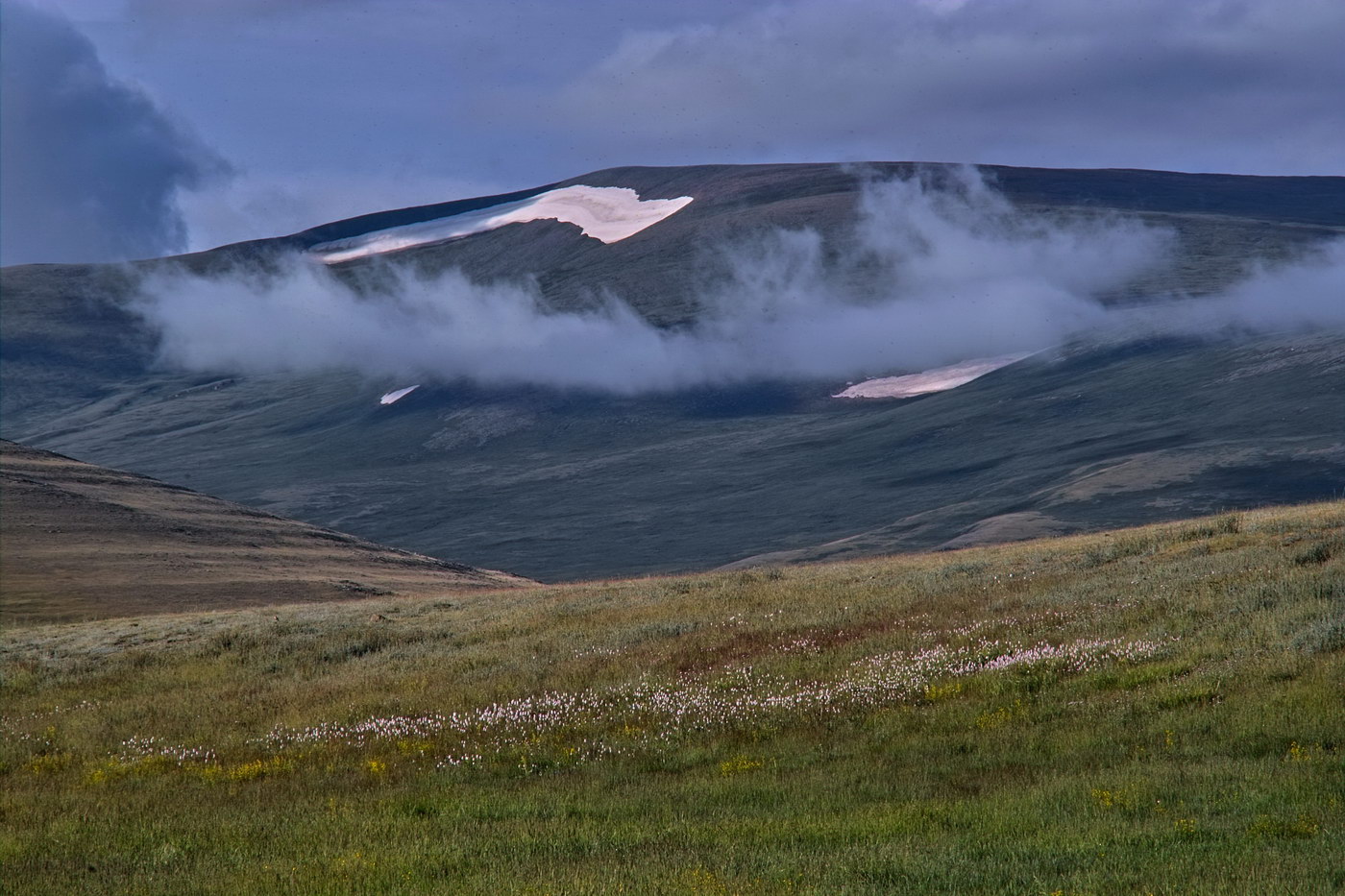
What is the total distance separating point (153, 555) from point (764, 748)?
56.6m

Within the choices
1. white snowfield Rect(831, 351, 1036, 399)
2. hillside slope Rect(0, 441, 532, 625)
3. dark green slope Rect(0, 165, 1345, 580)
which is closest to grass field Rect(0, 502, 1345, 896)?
hillside slope Rect(0, 441, 532, 625)

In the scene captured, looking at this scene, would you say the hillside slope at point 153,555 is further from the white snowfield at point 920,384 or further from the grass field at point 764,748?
the white snowfield at point 920,384

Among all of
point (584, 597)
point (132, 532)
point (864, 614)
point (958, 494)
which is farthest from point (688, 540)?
point (864, 614)

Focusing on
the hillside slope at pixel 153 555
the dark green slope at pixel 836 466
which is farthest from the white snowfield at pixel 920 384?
the hillside slope at pixel 153 555

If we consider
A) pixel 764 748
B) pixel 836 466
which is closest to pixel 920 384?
pixel 836 466

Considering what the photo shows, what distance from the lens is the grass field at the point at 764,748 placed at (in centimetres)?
921

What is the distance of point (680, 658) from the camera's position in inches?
789

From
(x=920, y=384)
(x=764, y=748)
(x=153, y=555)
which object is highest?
(x=764, y=748)

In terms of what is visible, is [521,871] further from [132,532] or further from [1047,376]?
[1047,376]

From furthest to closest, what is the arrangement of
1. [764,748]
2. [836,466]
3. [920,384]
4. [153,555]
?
[920,384]
[836,466]
[153,555]
[764,748]

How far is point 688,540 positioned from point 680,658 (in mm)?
104782

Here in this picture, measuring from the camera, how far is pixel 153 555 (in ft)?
207

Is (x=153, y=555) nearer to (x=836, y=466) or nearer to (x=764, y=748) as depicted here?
(x=764, y=748)

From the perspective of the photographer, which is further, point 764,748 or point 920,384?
point 920,384
